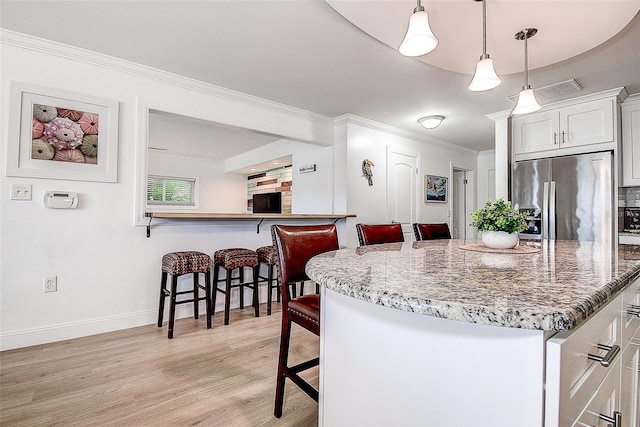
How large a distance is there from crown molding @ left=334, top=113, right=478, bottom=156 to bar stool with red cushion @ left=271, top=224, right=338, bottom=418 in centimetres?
284

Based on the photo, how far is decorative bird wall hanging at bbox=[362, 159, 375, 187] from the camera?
4.25m

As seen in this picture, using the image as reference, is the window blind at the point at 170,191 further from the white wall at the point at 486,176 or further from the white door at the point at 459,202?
the white wall at the point at 486,176

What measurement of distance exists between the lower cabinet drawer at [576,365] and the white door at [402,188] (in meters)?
3.82

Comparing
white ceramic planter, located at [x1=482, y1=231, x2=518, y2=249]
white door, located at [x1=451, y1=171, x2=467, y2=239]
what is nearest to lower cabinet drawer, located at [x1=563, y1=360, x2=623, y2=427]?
white ceramic planter, located at [x1=482, y1=231, x2=518, y2=249]

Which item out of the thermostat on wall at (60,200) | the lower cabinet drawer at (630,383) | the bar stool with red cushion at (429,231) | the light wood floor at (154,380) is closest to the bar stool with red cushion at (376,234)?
the bar stool with red cushion at (429,231)

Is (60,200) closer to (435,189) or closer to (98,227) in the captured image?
(98,227)

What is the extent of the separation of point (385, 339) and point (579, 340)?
0.39 metres

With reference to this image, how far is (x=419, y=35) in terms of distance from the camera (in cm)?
147

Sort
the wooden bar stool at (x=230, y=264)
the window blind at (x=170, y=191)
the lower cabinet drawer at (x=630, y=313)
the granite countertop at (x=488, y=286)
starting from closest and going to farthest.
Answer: the granite countertop at (x=488, y=286)
the lower cabinet drawer at (x=630, y=313)
the wooden bar stool at (x=230, y=264)
the window blind at (x=170, y=191)

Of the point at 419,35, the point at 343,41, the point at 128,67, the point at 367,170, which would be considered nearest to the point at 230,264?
the point at 128,67

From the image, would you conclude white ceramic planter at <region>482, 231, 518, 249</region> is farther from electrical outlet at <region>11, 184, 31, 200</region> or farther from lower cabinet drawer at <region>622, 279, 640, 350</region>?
electrical outlet at <region>11, 184, 31, 200</region>

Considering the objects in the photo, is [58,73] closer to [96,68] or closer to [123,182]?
[96,68]

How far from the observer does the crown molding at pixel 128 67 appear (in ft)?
7.74

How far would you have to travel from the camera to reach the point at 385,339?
0.79 meters
